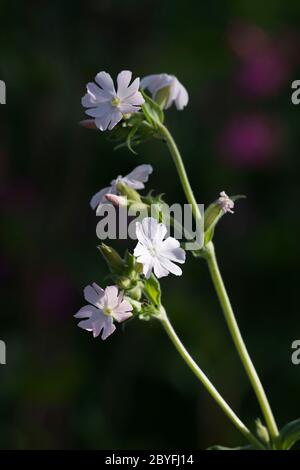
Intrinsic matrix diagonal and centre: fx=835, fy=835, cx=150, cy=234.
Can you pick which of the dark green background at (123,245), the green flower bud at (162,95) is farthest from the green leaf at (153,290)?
the dark green background at (123,245)

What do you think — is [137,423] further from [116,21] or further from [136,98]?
[136,98]

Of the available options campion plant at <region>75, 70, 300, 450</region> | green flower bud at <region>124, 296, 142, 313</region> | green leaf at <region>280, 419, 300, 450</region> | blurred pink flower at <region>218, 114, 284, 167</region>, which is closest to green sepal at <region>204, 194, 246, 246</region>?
campion plant at <region>75, 70, 300, 450</region>

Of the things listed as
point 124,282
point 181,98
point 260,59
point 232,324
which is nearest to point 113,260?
point 124,282

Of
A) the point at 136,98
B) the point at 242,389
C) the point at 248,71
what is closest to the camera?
the point at 136,98

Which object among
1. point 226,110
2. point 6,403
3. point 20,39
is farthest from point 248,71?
point 6,403

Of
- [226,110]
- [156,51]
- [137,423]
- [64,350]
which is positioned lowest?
[137,423]

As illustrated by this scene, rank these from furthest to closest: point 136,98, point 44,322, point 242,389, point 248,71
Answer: point 248,71
point 44,322
point 242,389
point 136,98
